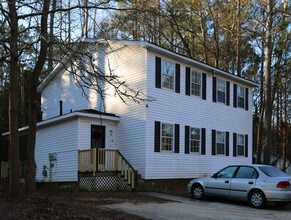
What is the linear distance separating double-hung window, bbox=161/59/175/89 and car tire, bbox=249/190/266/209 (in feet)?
26.2

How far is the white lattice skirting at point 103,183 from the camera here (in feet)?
58.3

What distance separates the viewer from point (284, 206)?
1449 centimetres

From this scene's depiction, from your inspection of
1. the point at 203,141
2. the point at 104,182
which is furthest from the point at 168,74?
the point at 104,182

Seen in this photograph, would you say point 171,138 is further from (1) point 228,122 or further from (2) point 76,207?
(2) point 76,207

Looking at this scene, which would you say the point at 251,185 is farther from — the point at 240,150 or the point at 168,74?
the point at 240,150

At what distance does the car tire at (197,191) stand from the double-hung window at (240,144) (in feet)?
33.2

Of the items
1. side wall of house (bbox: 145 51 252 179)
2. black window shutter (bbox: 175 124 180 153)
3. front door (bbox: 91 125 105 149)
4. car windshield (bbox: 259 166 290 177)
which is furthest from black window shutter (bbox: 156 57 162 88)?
car windshield (bbox: 259 166 290 177)

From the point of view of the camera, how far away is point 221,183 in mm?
14758

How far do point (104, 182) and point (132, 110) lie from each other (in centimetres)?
382

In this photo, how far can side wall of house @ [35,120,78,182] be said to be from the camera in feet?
63.0

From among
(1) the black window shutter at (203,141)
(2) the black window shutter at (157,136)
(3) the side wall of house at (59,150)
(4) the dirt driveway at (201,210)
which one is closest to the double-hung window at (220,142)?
(1) the black window shutter at (203,141)

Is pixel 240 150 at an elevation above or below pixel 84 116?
below

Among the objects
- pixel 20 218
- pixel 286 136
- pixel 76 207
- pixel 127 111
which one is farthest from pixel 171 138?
pixel 286 136

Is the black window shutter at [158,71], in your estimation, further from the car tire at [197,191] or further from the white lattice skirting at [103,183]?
the car tire at [197,191]
